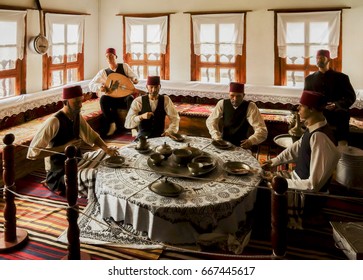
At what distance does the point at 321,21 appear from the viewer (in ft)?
24.9

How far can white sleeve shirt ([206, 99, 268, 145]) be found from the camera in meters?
4.91

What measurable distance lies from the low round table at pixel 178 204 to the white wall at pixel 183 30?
4.92m

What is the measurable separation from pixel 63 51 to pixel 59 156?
4.48m

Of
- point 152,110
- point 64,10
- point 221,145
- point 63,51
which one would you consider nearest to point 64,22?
point 64,10

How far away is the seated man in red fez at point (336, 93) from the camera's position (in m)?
6.06

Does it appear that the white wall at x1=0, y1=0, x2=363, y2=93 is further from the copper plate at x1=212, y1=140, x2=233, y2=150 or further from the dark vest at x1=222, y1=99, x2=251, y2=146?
the copper plate at x1=212, y1=140, x2=233, y2=150

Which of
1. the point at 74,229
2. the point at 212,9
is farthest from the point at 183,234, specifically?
the point at 212,9

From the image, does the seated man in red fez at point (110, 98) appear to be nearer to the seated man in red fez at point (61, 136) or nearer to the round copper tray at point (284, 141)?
the seated man in red fez at point (61, 136)

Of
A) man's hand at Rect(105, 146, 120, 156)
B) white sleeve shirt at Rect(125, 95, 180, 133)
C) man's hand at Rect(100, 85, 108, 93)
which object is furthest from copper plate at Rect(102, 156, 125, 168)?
man's hand at Rect(100, 85, 108, 93)

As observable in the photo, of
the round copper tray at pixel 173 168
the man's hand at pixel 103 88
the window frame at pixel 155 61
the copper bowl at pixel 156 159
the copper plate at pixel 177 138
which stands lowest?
the round copper tray at pixel 173 168

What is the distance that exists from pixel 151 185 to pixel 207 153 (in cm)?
106

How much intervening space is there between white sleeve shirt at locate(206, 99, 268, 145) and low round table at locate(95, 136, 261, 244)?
1.34 metres

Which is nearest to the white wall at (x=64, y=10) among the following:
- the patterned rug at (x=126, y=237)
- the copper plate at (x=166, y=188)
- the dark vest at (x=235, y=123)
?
the patterned rug at (x=126, y=237)

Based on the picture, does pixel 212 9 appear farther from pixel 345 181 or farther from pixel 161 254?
pixel 161 254
